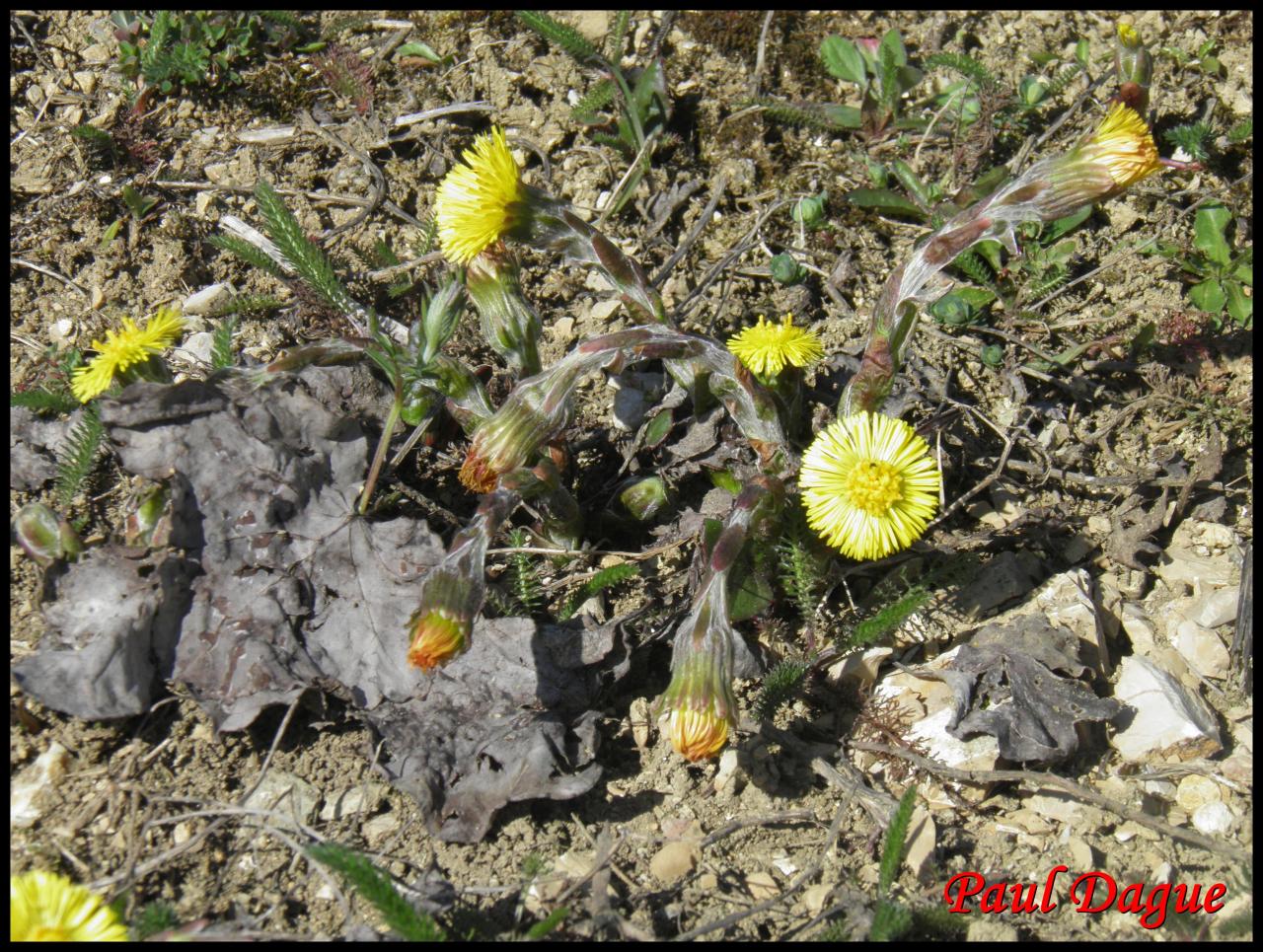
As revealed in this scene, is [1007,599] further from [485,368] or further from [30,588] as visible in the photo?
[30,588]

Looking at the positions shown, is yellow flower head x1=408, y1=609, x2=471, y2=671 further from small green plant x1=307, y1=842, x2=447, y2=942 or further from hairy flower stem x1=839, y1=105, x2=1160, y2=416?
hairy flower stem x1=839, y1=105, x2=1160, y2=416

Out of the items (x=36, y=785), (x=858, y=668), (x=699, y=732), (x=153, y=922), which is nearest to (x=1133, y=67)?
(x=858, y=668)

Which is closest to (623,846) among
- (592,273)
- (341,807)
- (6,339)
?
(341,807)

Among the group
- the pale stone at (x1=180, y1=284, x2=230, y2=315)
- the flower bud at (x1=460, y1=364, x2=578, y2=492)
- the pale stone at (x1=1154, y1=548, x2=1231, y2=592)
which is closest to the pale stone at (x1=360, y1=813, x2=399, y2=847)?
the flower bud at (x1=460, y1=364, x2=578, y2=492)

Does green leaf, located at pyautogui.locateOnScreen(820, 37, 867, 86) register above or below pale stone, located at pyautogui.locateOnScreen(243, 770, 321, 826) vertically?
above

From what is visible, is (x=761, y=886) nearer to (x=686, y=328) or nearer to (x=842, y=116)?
(x=686, y=328)

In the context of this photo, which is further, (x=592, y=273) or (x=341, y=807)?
(x=592, y=273)
